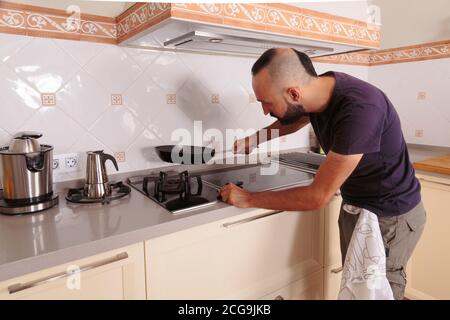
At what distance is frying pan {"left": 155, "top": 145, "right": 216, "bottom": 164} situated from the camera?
4.74ft

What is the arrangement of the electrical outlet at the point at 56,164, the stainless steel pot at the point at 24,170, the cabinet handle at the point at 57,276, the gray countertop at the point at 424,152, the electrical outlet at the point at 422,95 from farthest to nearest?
the electrical outlet at the point at 422,95
the gray countertop at the point at 424,152
the electrical outlet at the point at 56,164
the stainless steel pot at the point at 24,170
the cabinet handle at the point at 57,276

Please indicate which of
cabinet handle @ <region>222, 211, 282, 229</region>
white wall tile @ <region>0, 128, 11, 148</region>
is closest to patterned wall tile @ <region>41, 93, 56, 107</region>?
white wall tile @ <region>0, 128, 11, 148</region>

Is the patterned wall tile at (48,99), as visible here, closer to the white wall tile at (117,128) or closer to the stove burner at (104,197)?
the white wall tile at (117,128)

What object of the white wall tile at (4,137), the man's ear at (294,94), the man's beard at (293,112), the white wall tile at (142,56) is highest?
the white wall tile at (142,56)

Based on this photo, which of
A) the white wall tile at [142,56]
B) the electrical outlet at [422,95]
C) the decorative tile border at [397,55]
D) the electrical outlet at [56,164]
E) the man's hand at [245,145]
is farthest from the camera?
the electrical outlet at [422,95]

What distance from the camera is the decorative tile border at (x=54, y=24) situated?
1.14m

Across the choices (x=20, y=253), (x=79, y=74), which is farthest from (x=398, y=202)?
(x=79, y=74)

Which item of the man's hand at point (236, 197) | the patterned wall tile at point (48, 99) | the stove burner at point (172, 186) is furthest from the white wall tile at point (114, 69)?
the man's hand at point (236, 197)

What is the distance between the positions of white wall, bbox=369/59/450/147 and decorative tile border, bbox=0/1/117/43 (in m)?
1.84

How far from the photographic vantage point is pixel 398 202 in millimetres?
1165

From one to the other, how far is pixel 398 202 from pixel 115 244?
3.13 feet

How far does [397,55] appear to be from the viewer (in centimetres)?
221

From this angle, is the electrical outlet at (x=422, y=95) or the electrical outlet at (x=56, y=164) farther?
the electrical outlet at (x=422, y=95)

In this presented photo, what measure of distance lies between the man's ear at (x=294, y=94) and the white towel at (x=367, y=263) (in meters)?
0.46
